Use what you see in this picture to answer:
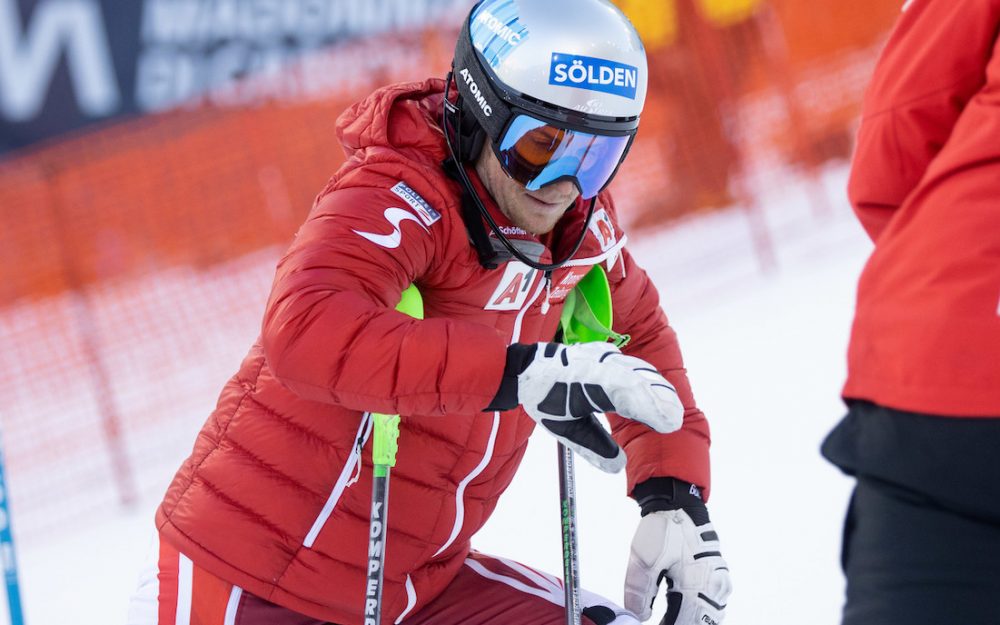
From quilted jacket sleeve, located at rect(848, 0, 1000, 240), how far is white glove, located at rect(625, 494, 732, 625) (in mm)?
1035

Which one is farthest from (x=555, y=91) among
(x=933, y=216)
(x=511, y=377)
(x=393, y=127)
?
(x=933, y=216)

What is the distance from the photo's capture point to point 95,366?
5195 mm

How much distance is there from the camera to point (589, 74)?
194cm

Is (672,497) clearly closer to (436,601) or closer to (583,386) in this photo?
(436,601)

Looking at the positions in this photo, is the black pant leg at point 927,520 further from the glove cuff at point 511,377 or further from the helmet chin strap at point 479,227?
the helmet chin strap at point 479,227

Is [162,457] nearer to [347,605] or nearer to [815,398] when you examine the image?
[815,398]

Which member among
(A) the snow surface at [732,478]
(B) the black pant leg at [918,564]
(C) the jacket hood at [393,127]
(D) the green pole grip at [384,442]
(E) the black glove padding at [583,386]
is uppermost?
(C) the jacket hood at [393,127]

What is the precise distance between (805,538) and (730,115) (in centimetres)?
444

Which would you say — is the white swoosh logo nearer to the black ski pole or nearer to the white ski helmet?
the white ski helmet

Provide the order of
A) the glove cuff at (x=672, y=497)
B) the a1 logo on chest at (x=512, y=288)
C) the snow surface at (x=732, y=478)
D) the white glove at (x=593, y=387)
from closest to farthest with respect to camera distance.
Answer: the white glove at (x=593, y=387) < the a1 logo on chest at (x=512, y=288) < the glove cuff at (x=672, y=497) < the snow surface at (x=732, y=478)

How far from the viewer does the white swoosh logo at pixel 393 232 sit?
180 cm

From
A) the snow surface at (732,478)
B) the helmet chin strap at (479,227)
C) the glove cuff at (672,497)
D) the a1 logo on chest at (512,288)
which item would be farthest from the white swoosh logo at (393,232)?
the snow surface at (732,478)

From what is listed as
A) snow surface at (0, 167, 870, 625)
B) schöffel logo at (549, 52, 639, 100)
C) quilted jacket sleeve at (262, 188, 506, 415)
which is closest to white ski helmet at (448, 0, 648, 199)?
schöffel logo at (549, 52, 639, 100)

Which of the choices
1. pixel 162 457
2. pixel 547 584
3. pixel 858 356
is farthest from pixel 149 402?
pixel 858 356
